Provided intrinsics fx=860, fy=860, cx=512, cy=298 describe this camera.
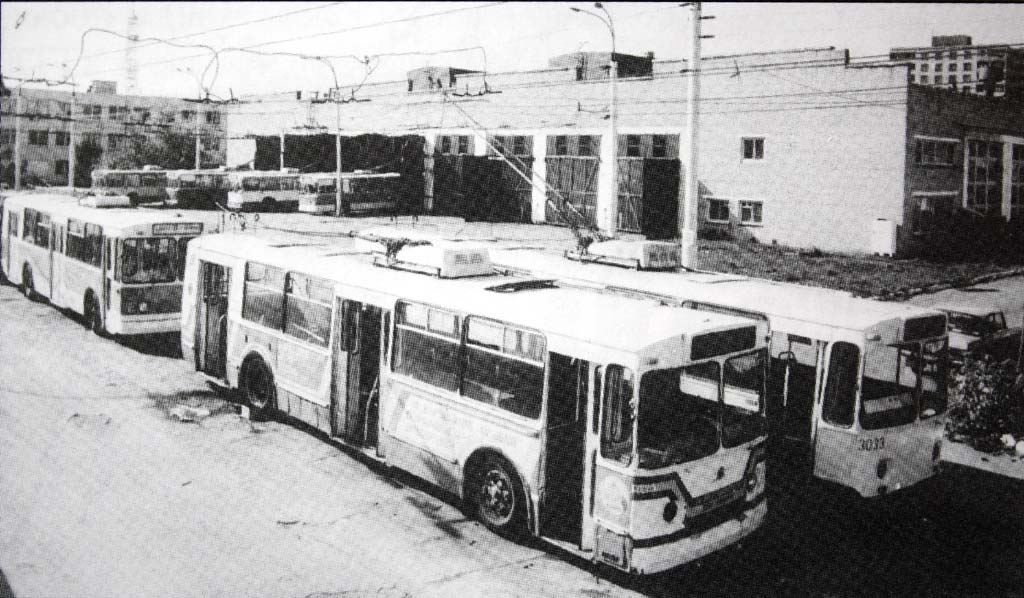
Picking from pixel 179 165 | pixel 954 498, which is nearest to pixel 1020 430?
pixel 954 498

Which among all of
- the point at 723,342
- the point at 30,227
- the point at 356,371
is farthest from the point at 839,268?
the point at 30,227

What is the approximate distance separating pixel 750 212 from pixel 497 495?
2795 cm

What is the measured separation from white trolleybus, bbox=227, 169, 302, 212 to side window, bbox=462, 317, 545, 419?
38746 millimetres

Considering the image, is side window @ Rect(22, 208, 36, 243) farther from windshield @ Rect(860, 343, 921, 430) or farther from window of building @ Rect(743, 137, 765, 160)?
window of building @ Rect(743, 137, 765, 160)

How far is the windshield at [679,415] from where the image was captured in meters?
7.14

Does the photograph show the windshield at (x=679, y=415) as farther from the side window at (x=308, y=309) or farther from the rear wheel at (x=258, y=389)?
the rear wheel at (x=258, y=389)

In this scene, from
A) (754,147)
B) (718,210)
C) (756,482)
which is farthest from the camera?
(718,210)

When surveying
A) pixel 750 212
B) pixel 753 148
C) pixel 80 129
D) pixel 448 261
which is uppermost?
pixel 80 129

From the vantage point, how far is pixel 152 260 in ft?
53.7

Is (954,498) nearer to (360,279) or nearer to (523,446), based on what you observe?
(523,446)

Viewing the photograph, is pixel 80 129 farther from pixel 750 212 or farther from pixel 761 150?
pixel 761 150

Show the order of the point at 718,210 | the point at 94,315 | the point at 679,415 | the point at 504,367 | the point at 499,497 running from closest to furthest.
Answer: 1. the point at 679,415
2. the point at 504,367
3. the point at 499,497
4. the point at 94,315
5. the point at 718,210

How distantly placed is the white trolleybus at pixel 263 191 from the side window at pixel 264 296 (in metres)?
33.9

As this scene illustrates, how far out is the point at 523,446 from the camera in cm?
813
